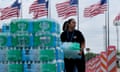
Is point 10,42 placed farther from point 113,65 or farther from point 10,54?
point 113,65

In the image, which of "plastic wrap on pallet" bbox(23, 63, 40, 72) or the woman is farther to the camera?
the woman

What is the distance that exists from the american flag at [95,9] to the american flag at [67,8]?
878 millimetres

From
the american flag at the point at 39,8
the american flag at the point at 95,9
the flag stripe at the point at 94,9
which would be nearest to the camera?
the american flag at the point at 39,8

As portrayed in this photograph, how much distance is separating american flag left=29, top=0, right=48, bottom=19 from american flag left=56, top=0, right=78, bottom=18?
106 centimetres

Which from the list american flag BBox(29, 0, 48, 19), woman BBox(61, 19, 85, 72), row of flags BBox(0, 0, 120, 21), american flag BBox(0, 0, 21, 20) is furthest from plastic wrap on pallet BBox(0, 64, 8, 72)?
american flag BBox(0, 0, 21, 20)

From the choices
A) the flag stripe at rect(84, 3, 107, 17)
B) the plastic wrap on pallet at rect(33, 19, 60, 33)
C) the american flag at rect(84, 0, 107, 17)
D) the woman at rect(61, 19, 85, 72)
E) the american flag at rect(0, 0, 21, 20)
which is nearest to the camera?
the plastic wrap on pallet at rect(33, 19, 60, 33)

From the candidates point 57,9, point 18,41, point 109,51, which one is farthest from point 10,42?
point 57,9

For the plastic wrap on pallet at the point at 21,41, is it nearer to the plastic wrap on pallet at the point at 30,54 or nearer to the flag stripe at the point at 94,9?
the plastic wrap on pallet at the point at 30,54

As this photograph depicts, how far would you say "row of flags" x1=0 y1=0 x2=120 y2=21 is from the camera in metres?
32.0

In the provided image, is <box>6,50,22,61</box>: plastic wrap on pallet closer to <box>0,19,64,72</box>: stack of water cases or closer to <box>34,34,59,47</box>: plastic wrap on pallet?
<box>0,19,64,72</box>: stack of water cases

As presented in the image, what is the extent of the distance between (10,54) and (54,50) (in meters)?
0.86

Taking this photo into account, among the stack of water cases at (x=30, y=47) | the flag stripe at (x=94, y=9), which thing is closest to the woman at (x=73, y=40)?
the stack of water cases at (x=30, y=47)

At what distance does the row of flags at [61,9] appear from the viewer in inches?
1260

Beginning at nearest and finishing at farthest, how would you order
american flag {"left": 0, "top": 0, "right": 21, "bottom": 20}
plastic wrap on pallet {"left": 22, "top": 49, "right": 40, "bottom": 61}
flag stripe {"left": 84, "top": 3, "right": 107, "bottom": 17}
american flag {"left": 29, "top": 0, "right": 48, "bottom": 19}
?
plastic wrap on pallet {"left": 22, "top": 49, "right": 40, "bottom": 61} < american flag {"left": 29, "top": 0, "right": 48, "bottom": 19} < american flag {"left": 0, "top": 0, "right": 21, "bottom": 20} < flag stripe {"left": 84, "top": 3, "right": 107, "bottom": 17}
